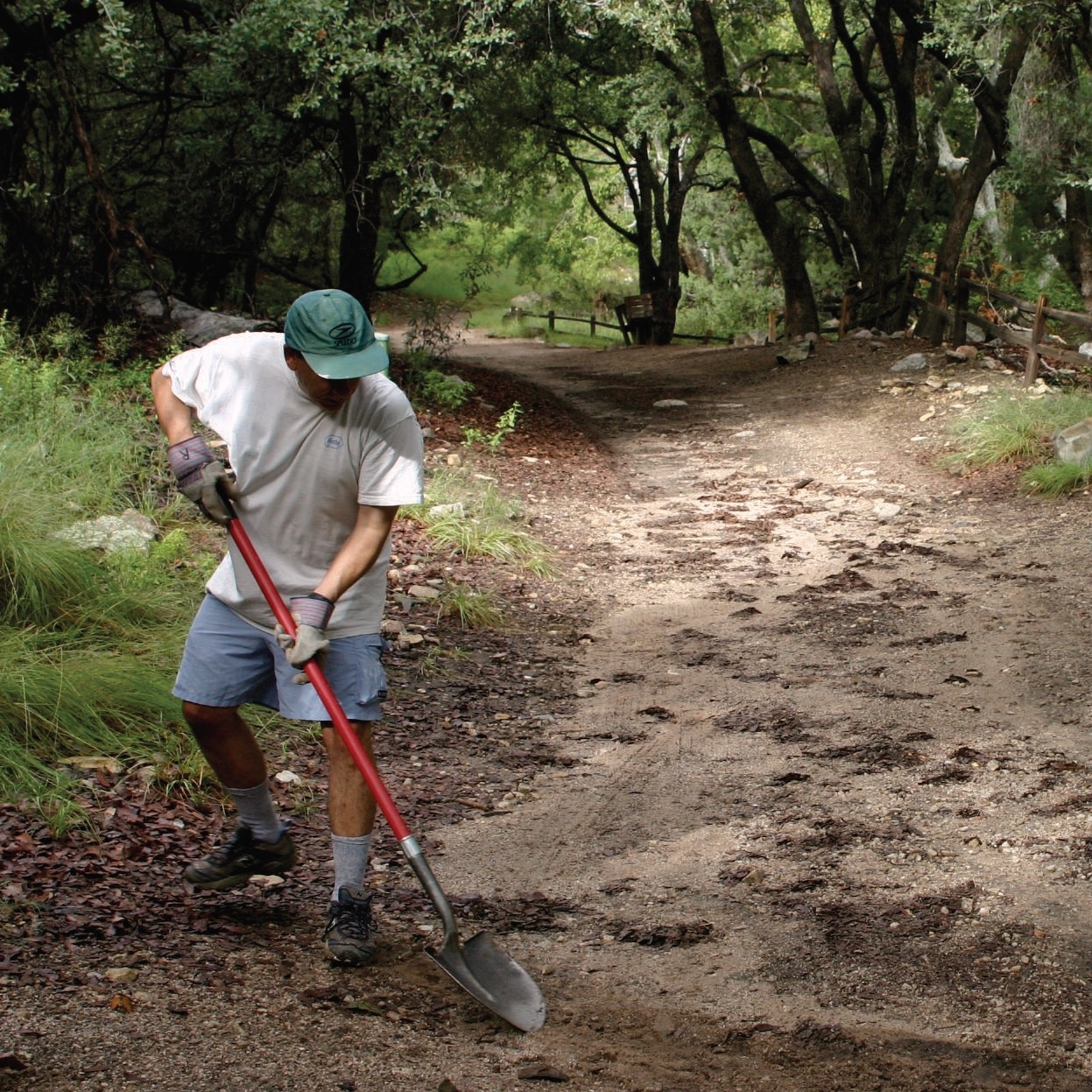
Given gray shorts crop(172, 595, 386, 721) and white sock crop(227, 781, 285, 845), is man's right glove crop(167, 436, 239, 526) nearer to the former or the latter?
gray shorts crop(172, 595, 386, 721)

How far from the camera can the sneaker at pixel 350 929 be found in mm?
3367

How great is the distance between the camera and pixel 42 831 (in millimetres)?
4008

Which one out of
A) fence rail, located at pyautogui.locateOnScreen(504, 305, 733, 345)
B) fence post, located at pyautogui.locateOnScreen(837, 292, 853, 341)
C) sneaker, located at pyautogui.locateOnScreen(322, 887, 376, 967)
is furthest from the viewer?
fence rail, located at pyautogui.locateOnScreen(504, 305, 733, 345)

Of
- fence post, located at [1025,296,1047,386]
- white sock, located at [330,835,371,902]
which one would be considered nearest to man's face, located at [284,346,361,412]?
white sock, located at [330,835,371,902]

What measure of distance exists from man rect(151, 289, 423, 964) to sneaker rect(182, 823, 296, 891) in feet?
1.16

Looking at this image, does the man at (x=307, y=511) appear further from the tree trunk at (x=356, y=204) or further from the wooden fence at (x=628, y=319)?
the wooden fence at (x=628, y=319)

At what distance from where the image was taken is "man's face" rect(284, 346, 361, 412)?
3.23 metres

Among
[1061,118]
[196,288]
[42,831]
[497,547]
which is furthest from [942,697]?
[1061,118]

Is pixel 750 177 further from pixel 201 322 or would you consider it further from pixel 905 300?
pixel 201 322

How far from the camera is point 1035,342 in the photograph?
12.7 m

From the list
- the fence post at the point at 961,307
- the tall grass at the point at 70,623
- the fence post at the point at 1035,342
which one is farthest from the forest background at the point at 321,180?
the fence post at the point at 1035,342

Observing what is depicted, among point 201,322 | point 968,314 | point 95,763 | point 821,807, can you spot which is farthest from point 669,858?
point 968,314

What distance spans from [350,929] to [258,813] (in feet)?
1.80

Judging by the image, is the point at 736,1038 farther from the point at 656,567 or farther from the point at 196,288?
the point at 196,288
